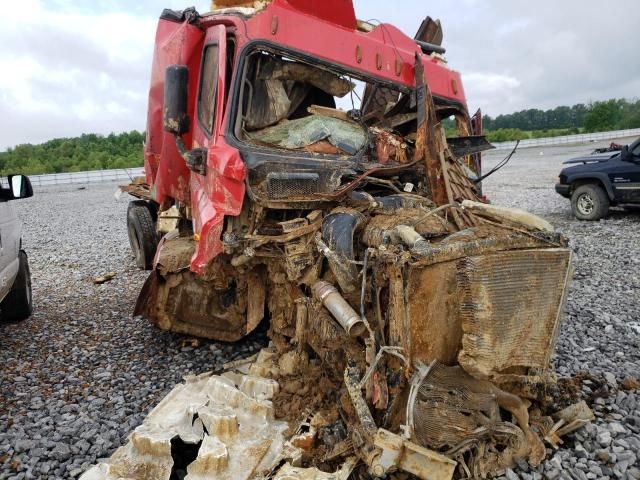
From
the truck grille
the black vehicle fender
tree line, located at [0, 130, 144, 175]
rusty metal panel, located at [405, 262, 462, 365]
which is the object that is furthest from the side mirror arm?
tree line, located at [0, 130, 144, 175]

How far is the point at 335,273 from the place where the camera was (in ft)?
9.91

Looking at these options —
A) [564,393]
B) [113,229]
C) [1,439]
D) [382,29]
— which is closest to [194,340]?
[1,439]

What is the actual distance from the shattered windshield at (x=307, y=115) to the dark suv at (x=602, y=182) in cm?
A: 742

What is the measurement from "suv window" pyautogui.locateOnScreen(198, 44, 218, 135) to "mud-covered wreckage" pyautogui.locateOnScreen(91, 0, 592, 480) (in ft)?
0.09

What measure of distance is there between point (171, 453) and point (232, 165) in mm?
1787

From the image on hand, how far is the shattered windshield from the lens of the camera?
3.89 m

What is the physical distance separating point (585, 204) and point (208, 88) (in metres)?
8.97

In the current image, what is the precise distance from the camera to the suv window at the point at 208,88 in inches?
161

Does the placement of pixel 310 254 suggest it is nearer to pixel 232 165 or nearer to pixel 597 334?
pixel 232 165

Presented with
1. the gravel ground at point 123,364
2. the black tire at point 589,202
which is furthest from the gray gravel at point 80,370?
the black tire at point 589,202

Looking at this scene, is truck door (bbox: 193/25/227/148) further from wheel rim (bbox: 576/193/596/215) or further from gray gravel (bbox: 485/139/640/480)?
wheel rim (bbox: 576/193/596/215)

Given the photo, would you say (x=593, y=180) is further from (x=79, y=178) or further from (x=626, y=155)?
(x=79, y=178)

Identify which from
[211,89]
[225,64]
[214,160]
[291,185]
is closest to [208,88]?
[211,89]

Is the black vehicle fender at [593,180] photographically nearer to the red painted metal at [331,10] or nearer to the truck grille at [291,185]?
the red painted metal at [331,10]
